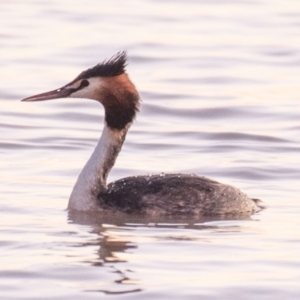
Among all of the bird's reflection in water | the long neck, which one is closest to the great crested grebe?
the long neck

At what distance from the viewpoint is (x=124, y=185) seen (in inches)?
477

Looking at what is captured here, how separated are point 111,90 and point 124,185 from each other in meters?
0.95

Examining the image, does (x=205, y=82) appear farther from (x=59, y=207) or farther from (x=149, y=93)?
(x=59, y=207)

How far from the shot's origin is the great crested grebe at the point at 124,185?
12000mm

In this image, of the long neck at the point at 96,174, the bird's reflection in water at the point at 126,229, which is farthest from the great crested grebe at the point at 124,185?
the bird's reflection in water at the point at 126,229

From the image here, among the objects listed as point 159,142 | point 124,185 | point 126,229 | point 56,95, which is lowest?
point 126,229

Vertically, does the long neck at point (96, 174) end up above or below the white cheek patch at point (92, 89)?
below

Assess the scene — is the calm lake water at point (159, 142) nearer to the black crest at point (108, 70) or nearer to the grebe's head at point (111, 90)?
the grebe's head at point (111, 90)

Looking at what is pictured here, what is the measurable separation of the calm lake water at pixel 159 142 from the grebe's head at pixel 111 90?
1012 millimetres

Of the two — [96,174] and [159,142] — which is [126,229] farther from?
[159,142]

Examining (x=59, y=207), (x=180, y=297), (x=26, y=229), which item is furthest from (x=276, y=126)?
(x=180, y=297)

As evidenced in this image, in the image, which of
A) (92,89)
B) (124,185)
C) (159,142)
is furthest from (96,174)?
(159,142)

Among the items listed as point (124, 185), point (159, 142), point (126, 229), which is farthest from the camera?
point (159, 142)

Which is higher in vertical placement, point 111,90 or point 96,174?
point 111,90
